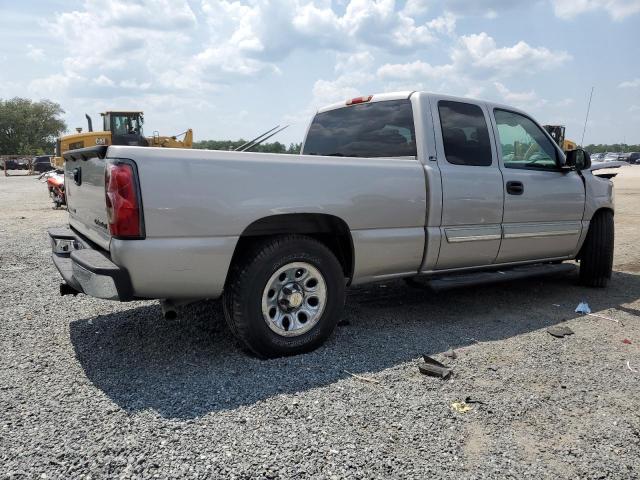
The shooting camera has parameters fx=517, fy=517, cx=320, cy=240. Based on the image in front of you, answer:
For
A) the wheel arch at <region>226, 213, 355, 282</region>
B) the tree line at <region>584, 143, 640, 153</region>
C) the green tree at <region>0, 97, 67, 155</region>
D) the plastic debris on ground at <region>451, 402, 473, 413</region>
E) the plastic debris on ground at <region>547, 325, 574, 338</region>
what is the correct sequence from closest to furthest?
the plastic debris on ground at <region>451, 402, 473, 413</region>, the wheel arch at <region>226, 213, 355, 282</region>, the plastic debris on ground at <region>547, 325, 574, 338</region>, the green tree at <region>0, 97, 67, 155</region>, the tree line at <region>584, 143, 640, 153</region>

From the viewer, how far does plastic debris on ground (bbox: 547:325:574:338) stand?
14.0 feet

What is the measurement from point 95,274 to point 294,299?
1.32 metres

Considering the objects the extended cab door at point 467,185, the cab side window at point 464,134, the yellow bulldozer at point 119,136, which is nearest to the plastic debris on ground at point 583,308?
the extended cab door at point 467,185

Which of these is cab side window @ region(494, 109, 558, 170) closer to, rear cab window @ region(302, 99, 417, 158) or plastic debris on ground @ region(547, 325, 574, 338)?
rear cab window @ region(302, 99, 417, 158)

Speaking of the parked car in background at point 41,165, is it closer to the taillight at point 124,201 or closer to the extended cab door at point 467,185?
the extended cab door at point 467,185

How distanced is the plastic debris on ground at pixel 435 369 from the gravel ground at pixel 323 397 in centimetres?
7

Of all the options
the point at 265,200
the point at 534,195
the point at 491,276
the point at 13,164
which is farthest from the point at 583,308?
the point at 13,164

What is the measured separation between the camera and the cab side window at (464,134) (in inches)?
178

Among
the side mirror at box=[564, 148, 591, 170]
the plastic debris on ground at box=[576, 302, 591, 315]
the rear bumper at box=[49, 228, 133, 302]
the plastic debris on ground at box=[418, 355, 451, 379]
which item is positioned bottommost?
the plastic debris on ground at box=[576, 302, 591, 315]

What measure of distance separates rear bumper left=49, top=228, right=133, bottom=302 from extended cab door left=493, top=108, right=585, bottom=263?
11.1ft

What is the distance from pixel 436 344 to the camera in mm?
4047

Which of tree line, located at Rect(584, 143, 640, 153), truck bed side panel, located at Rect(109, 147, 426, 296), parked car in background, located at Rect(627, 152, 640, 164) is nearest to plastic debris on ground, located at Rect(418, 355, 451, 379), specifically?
truck bed side panel, located at Rect(109, 147, 426, 296)

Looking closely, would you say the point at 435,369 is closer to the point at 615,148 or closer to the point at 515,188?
the point at 515,188

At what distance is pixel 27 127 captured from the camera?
7631 cm
